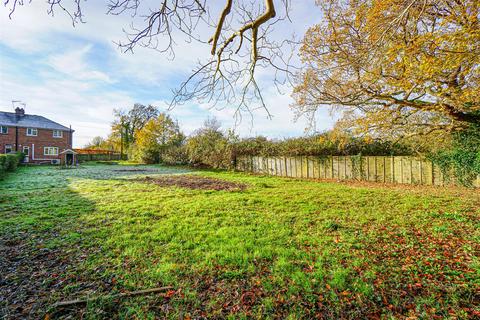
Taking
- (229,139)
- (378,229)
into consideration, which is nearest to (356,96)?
(378,229)

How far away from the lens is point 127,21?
2.75 metres

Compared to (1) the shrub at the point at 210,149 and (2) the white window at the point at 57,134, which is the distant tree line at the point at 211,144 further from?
(2) the white window at the point at 57,134

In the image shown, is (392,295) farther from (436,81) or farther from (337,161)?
(337,161)

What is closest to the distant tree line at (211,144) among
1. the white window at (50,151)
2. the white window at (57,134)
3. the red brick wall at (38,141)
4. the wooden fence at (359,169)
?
the wooden fence at (359,169)

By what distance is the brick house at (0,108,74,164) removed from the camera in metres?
22.5

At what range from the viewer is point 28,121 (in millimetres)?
24203

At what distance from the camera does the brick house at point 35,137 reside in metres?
22.5

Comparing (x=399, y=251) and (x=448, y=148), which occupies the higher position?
(x=448, y=148)

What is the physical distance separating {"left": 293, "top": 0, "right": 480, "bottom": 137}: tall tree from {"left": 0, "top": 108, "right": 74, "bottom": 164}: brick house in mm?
26293

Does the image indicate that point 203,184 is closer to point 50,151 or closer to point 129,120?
point 50,151

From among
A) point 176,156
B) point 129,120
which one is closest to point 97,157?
point 129,120

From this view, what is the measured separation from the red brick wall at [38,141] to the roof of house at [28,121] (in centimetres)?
47

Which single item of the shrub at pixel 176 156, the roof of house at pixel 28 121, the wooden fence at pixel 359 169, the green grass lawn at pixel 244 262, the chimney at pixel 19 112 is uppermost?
the chimney at pixel 19 112

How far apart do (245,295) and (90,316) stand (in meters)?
→ 1.40
